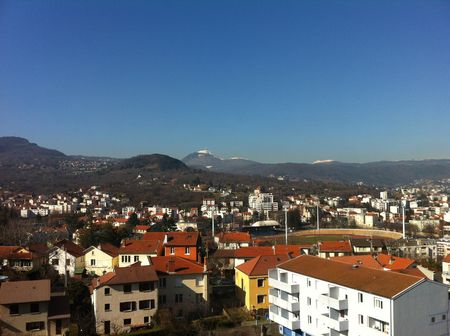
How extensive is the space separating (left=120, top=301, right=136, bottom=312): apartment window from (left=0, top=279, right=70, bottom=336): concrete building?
1.50 metres

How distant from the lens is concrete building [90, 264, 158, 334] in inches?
488

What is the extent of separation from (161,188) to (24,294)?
69.6m

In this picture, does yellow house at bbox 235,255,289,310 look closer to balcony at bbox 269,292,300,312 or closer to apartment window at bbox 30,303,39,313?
balcony at bbox 269,292,300,312

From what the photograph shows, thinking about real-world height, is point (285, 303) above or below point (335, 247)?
above

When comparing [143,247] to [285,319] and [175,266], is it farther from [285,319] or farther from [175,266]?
[285,319]

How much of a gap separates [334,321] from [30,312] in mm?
8072

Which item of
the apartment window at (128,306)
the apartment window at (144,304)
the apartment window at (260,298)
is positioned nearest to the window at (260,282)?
the apartment window at (260,298)

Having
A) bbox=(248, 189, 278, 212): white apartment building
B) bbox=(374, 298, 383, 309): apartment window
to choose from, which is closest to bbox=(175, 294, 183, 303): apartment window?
bbox=(374, 298, 383, 309): apartment window

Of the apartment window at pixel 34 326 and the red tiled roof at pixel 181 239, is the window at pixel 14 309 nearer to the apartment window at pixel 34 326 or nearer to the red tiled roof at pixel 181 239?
the apartment window at pixel 34 326

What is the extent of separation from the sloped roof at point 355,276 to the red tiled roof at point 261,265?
3.83 feet

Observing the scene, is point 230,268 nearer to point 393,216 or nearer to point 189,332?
point 189,332

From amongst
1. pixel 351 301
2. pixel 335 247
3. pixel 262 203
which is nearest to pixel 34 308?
pixel 351 301

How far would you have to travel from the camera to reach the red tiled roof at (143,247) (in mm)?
19828

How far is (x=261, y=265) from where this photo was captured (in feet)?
49.8
